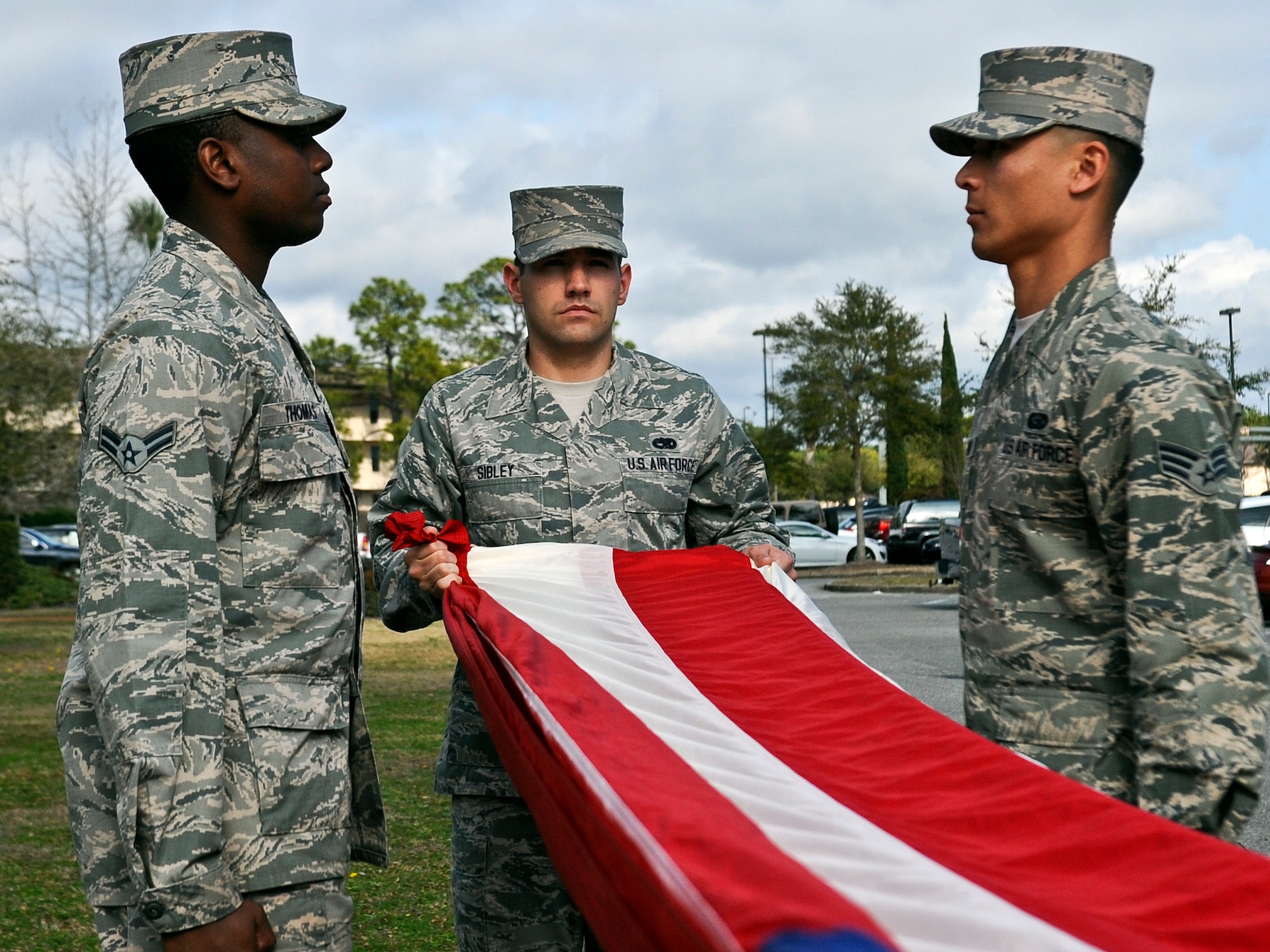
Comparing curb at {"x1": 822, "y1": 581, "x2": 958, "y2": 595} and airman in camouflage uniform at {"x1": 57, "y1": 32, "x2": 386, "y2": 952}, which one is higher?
airman in camouflage uniform at {"x1": 57, "y1": 32, "x2": 386, "y2": 952}

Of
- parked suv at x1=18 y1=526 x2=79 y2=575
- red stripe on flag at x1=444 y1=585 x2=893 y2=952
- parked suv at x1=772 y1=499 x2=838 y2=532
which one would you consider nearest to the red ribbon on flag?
red stripe on flag at x1=444 y1=585 x2=893 y2=952

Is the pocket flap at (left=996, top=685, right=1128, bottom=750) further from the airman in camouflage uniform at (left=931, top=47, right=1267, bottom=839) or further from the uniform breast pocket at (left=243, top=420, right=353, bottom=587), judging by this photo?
the uniform breast pocket at (left=243, top=420, right=353, bottom=587)

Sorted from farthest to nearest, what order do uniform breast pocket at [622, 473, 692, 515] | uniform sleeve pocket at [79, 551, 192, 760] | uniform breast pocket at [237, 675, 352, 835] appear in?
uniform breast pocket at [622, 473, 692, 515] < uniform breast pocket at [237, 675, 352, 835] < uniform sleeve pocket at [79, 551, 192, 760]

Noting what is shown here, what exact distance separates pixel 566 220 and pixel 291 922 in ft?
7.60

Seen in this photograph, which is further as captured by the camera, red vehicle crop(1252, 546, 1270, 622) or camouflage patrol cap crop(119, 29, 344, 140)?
red vehicle crop(1252, 546, 1270, 622)

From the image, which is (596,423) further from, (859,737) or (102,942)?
(102,942)

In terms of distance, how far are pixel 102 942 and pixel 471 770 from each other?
4.49 ft

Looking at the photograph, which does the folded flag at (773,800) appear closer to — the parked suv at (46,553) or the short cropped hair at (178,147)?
the short cropped hair at (178,147)

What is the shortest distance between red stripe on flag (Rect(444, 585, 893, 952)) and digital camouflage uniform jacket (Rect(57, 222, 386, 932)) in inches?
14.5

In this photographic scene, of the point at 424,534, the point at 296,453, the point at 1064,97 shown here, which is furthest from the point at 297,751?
the point at 1064,97

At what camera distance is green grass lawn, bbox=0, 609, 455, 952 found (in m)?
5.68

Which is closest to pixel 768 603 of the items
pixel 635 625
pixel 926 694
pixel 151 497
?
pixel 635 625

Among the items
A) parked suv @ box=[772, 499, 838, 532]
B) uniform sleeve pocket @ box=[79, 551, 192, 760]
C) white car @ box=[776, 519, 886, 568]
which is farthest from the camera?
parked suv @ box=[772, 499, 838, 532]

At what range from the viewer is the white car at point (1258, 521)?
16.5 metres
